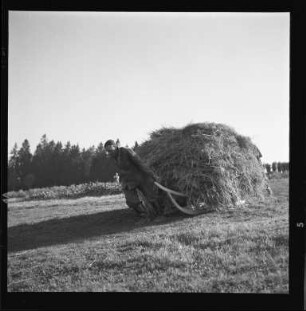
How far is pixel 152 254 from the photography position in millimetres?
5215

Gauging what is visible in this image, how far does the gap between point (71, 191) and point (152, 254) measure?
1.74 m

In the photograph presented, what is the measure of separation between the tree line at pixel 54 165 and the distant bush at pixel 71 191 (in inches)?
2.7

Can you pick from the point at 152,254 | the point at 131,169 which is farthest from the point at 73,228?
the point at 152,254

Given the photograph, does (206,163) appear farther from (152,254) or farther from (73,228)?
(152,254)

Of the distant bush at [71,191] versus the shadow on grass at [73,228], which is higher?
the distant bush at [71,191]

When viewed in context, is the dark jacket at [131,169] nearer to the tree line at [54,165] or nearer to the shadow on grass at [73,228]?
the tree line at [54,165]

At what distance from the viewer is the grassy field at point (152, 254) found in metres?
4.87

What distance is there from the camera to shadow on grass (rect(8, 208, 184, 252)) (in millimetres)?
5598

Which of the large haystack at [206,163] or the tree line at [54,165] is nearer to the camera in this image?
the tree line at [54,165]

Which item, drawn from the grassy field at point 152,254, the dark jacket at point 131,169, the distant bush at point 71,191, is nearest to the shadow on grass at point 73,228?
the grassy field at point 152,254

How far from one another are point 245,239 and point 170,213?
1.72 metres

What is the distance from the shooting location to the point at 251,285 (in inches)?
189

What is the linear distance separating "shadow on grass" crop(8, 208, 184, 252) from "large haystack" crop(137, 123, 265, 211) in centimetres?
63
